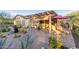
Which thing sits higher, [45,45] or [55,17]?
[55,17]

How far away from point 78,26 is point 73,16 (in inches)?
3.5

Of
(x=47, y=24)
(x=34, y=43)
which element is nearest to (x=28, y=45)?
(x=34, y=43)

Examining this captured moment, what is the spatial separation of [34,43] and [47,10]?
29 cm

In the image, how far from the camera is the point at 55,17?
1.33 m

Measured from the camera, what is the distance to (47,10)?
1.34 m
